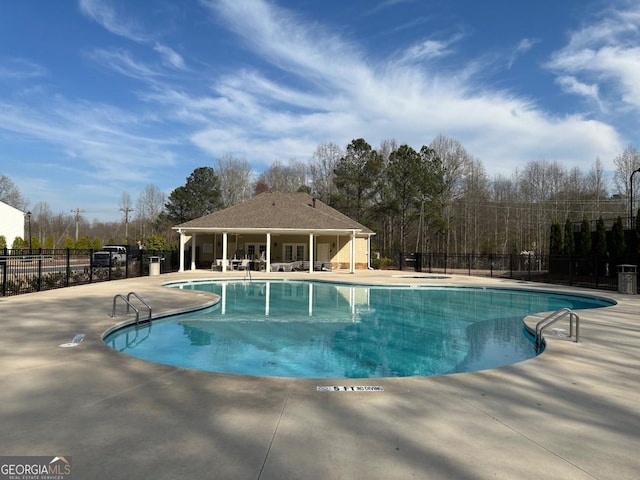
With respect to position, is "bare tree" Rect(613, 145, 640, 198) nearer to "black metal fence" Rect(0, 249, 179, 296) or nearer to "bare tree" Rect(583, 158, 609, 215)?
"bare tree" Rect(583, 158, 609, 215)

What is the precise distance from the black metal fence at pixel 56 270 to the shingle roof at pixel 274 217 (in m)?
4.82

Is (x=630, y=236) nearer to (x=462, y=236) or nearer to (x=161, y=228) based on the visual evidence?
(x=462, y=236)

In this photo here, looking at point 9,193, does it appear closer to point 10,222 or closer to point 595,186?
point 10,222

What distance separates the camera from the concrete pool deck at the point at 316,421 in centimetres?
300

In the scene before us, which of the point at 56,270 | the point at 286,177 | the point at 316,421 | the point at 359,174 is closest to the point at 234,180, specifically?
the point at 286,177

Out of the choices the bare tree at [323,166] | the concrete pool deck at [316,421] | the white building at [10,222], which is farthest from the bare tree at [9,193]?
the concrete pool deck at [316,421]

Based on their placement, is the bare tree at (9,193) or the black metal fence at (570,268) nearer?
the black metal fence at (570,268)

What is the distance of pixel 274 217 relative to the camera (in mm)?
29844

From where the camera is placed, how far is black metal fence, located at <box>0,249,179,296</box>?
44.6ft

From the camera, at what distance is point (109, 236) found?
78.1m

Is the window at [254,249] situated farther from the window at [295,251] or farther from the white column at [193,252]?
the white column at [193,252]

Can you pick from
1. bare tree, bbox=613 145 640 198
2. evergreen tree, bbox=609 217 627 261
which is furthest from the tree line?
evergreen tree, bbox=609 217 627 261

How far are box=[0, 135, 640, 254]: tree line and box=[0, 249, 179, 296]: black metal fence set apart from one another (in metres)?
15.6

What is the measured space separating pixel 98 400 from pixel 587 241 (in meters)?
26.0
